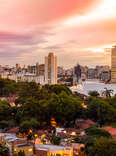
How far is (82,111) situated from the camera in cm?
1064

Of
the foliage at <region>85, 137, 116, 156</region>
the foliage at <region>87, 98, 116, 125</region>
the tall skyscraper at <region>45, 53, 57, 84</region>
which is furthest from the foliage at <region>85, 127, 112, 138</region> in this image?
the tall skyscraper at <region>45, 53, 57, 84</region>

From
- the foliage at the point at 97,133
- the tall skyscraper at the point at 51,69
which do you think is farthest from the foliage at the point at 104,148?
the tall skyscraper at the point at 51,69

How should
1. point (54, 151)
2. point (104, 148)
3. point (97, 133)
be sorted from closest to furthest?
point (104, 148) < point (54, 151) < point (97, 133)

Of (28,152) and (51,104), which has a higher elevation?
(51,104)

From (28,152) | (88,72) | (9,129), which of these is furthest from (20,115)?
(88,72)

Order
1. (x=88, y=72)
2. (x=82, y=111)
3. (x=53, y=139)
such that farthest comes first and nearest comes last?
(x=88, y=72) < (x=82, y=111) < (x=53, y=139)

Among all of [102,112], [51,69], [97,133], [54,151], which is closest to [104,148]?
[54,151]

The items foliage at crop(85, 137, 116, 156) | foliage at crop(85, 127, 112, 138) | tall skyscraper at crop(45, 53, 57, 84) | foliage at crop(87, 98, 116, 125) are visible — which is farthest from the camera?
tall skyscraper at crop(45, 53, 57, 84)

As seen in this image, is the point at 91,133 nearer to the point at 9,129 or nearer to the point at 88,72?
the point at 9,129

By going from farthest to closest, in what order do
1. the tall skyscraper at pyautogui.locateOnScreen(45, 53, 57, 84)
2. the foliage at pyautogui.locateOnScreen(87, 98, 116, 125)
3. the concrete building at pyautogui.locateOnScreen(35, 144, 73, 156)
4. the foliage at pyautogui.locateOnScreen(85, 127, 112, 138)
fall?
1. the tall skyscraper at pyautogui.locateOnScreen(45, 53, 57, 84)
2. the foliage at pyautogui.locateOnScreen(87, 98, 116, 125)
3. the foliage at pyautogui.locateOnScreen(85, 127, 112, 138)
4. the concrete building at pyautogui.locateOnScreen(35, 144, 73, 156)

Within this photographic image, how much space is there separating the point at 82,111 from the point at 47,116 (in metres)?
1.99

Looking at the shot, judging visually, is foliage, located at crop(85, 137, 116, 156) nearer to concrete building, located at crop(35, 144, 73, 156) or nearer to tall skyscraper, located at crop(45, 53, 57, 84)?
concrete building, located at crop(35, 144, 73, 156)

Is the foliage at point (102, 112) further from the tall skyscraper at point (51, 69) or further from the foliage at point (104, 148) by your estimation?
the tall skyscraper at point (51, 69)

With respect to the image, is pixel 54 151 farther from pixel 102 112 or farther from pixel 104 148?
pixel 102 112
